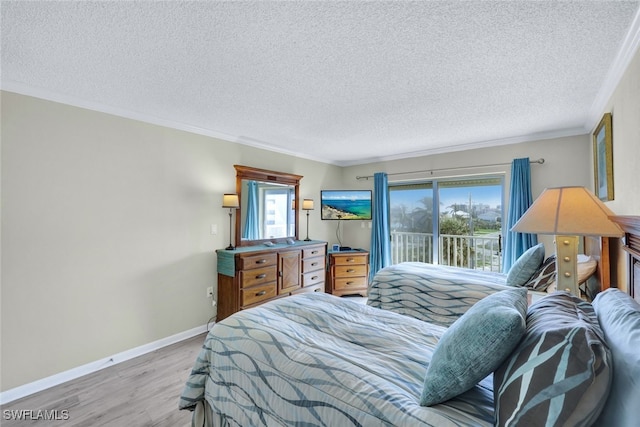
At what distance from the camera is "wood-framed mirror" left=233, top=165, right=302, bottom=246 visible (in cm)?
371

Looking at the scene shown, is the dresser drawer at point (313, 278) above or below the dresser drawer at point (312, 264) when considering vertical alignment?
below

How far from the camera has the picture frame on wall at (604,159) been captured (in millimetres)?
2188

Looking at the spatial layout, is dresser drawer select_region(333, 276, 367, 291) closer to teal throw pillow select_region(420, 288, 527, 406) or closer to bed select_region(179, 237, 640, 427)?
bed select_region(179, 237, 640, 427)

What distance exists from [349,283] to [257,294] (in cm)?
179

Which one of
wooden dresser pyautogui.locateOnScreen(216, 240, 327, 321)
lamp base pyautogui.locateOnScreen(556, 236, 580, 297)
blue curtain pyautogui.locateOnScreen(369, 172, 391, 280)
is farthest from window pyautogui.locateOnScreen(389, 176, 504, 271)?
lamp base pyautogui.locateOnScreen(556, 236, 580, 297)

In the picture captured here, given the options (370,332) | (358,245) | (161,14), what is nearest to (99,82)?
(161,14)

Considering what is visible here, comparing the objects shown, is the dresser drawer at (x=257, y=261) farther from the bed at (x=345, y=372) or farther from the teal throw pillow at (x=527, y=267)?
the teal throw pillow at (x=527, y=267)

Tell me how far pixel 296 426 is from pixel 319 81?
2136 mm

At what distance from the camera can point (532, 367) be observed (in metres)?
0.81

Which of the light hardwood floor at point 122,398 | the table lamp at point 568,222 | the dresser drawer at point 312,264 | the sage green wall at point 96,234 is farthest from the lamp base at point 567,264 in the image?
the sage green wall at point 96,234

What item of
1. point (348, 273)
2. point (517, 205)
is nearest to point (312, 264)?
point (348, 273)

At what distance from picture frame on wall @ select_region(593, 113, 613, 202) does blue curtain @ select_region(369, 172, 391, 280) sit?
8.59 feet

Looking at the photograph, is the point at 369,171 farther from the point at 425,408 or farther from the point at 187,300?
the point at 425,408

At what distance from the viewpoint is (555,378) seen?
2.43 ft
